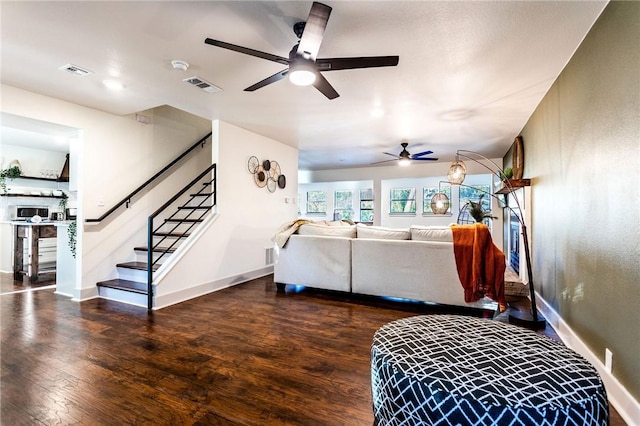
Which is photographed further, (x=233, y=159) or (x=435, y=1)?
(x=233, y=159)

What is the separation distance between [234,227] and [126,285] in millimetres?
1627

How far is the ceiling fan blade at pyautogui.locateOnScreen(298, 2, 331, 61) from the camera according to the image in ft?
5.74

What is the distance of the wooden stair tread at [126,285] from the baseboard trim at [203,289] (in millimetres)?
238

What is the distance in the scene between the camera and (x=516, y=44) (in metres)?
2.35

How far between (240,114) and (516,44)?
3.28 meters

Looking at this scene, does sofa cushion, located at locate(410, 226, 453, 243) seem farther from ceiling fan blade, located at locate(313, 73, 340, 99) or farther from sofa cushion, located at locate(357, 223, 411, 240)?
ceiling fan blade, located at locate(313, 73, 340, 99)

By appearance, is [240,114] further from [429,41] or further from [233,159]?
[429,41]

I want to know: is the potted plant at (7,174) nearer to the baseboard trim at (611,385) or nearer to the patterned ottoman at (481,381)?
the patterned ottoman at (481,381)

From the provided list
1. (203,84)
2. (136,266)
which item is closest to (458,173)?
(203,84)

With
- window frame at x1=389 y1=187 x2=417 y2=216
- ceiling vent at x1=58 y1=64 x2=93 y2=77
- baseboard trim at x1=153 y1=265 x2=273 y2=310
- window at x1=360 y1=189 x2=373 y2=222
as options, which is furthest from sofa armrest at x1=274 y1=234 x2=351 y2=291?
window at x1=360 y1=189 x2=373 y2=222

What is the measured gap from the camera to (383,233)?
3.82 metres

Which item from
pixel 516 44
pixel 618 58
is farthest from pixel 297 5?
pixel 618 58

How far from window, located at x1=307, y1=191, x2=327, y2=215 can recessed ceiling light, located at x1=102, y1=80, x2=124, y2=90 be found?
23.4 feet

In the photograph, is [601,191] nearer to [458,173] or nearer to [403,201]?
[458,173]
